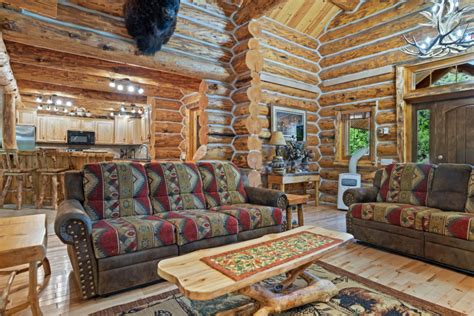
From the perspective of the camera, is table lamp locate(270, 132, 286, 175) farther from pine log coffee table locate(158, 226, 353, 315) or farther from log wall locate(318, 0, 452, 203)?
pine log coffee table locate(158, 226, 353, 315)

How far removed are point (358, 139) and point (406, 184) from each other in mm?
2405

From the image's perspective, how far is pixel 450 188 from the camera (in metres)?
3.03

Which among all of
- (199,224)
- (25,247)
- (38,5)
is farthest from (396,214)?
(38,5)

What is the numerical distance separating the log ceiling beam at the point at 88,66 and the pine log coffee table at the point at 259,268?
15.1ft

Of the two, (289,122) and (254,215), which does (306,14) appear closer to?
(289,122)

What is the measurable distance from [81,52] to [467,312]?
15.8 feet

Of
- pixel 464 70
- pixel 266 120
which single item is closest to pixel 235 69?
pixel 266 120

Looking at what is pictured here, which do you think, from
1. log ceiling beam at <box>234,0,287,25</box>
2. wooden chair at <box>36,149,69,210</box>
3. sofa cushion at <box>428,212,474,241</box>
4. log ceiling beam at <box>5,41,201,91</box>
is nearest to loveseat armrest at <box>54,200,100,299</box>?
sofa cushion at <box>428,212,474,241</box>

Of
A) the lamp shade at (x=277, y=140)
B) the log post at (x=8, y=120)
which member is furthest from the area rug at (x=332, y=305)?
the log post at (x=8, y=120)

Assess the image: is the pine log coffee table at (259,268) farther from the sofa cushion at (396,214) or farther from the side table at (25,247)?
the sofa cushion at (396,214)

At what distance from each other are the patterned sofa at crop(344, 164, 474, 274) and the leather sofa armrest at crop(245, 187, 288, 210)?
98 cm

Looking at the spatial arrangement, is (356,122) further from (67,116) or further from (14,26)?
(67,116)

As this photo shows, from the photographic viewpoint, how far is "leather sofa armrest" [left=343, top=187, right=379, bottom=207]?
3.50 meters

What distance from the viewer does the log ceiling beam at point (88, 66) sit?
14.1 feet
